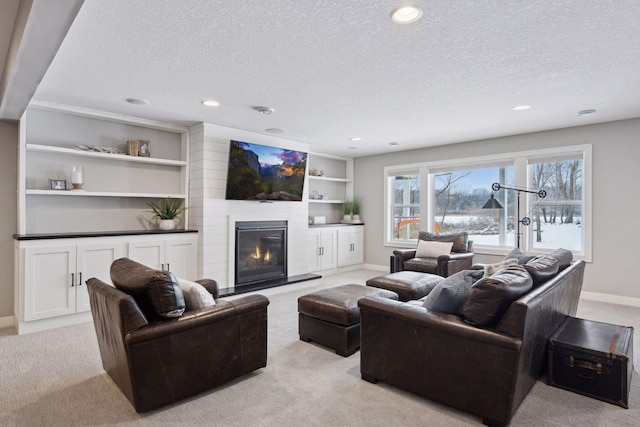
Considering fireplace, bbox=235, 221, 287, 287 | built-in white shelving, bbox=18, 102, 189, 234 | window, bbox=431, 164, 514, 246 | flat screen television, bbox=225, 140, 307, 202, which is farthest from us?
window, bbox=431, 164, 514, 246

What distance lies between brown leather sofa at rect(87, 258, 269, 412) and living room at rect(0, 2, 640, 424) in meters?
1.54

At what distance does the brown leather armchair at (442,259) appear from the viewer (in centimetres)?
483

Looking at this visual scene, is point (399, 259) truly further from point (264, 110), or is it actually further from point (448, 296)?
point (448, 296)

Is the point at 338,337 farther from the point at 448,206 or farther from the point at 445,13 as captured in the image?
the point at 448,206

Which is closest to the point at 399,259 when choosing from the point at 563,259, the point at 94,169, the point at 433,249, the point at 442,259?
the point at 433,249

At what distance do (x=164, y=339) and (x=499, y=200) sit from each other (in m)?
5.40

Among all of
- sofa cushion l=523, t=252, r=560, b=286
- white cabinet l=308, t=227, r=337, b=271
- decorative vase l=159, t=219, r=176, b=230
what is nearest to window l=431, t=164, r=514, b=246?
white cabinet l=308, t=227, r=337, b=271

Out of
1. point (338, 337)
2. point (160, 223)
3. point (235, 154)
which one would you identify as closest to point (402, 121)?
point (235, 154)

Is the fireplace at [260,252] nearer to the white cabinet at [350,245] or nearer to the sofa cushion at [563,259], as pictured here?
the white cabinet at [350,245]

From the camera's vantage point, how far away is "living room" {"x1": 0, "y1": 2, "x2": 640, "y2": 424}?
2.53 m

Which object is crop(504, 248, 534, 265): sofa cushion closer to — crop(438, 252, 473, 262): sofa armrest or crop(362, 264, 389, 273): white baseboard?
crop(438, 252, 473, 262): sofa armrest

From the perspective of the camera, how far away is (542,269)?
2395 mm

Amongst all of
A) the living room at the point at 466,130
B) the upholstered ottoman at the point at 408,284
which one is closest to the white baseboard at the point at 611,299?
the living room at the point at 466,130

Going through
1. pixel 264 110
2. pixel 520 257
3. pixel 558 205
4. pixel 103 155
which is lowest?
pixel 520 257
